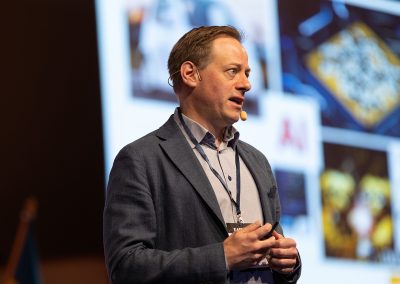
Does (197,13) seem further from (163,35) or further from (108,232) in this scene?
(108,232)

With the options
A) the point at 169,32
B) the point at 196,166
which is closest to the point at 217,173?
the point at 196,166

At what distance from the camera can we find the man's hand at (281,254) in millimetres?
2107

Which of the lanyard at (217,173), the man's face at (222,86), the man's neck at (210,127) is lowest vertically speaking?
the lanyard at (217,173)

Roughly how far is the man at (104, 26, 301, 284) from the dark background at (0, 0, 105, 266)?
8.29 feet

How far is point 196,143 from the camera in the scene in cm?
235

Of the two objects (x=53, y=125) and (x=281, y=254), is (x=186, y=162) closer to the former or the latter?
(x=281, y=254)

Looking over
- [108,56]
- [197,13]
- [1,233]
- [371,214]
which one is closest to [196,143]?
[108,56]

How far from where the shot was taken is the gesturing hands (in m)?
2.02

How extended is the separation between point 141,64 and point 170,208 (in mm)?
2019

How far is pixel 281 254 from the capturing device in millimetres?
2109

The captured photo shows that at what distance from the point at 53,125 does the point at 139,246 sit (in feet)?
9.88

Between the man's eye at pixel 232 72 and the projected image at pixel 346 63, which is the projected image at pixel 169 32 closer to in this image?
the projected image at pixel 346 63

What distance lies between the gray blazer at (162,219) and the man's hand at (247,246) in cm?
3

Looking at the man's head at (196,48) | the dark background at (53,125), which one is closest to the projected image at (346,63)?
the dark background at (53,125)
